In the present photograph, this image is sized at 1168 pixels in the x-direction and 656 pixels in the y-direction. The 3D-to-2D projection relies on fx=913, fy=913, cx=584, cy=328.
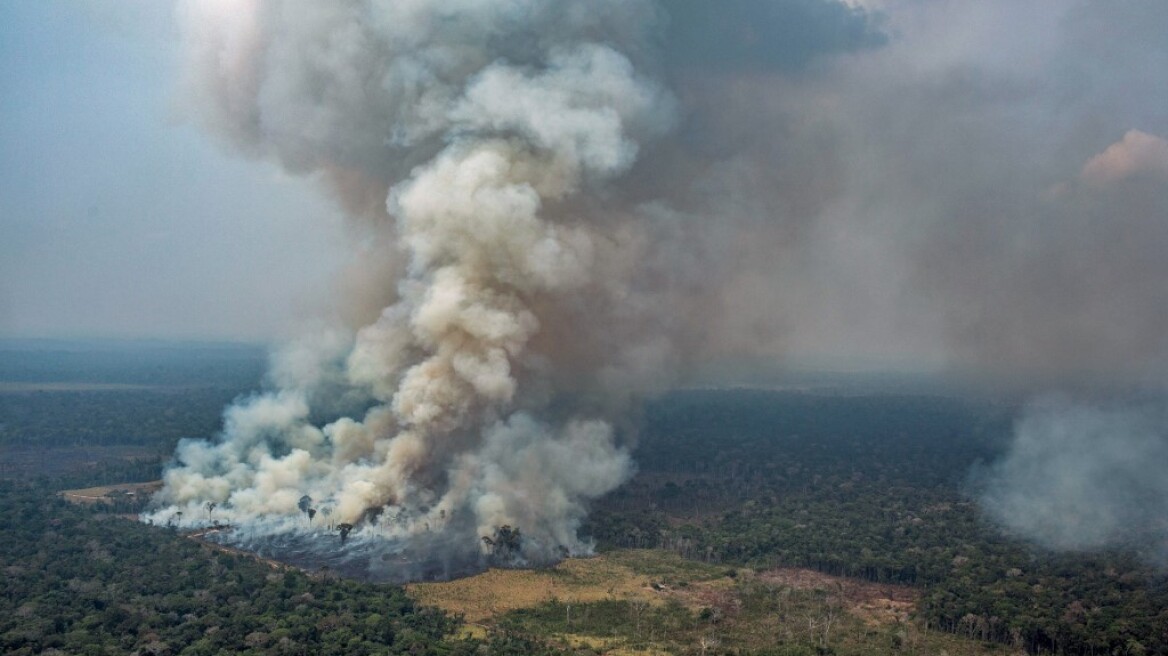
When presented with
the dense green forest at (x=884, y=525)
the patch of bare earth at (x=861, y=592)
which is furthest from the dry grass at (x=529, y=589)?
the patch of bare earth at (x=861, y=592)

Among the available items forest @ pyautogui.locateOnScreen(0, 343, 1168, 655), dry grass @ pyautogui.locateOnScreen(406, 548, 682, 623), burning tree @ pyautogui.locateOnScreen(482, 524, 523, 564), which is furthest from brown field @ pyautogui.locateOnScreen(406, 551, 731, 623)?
burning tree @ pyautogui.locateOnScreen(482, 524, 523, 564)


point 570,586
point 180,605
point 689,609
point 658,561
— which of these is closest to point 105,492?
point 180,605

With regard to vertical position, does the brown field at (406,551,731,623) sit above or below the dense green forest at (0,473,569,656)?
below

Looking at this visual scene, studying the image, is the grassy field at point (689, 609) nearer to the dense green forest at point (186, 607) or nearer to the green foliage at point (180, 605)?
the dense green forest at point (186, 607)

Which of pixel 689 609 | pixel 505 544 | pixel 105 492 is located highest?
pixel 505 544

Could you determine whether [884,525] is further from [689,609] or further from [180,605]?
[180,605]

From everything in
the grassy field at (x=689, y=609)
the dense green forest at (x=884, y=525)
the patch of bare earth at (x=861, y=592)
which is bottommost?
the patch of bare earth at (x=861, y=592)

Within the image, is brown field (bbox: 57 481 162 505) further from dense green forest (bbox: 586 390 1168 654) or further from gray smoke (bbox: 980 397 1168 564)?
gray smoke (bbox: 980 397 1168 564)

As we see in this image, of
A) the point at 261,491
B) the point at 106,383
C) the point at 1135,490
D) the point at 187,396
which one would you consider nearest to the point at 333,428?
the point at 261,491
